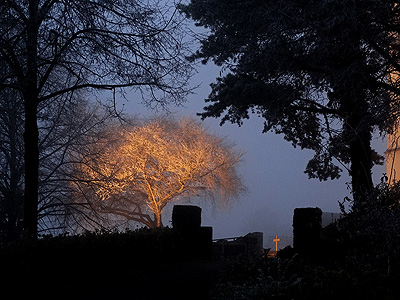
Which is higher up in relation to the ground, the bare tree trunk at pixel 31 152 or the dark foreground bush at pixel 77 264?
the bare tree trunk at pixel 31 152

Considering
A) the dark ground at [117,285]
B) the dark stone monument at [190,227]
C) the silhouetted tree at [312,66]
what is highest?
the silhouetted tree at [312,66]

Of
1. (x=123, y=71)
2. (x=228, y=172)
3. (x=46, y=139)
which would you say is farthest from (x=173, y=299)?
(x=228, y=172)

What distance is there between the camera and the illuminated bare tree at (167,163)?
30078 mm

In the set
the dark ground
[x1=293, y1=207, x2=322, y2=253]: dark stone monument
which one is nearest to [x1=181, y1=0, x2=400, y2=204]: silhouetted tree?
[x1=293, y1=207, x2=322, y2=253]: dark stone monument

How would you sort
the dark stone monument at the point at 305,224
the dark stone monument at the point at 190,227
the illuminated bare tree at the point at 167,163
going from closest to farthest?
1. the dark stone monument at the point at 305,224
2. the dark stone monument at the point at 190,227
3. the illuminated bare tree at the point at 167,163

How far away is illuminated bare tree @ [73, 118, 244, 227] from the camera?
30.1m

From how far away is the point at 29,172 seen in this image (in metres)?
12.1

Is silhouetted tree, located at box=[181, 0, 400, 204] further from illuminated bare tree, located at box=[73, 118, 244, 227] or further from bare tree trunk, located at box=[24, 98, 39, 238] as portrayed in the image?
illuminated bare tree, located at box=[73, 118, 244, 227]

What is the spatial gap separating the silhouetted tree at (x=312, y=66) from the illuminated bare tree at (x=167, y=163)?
33.5 feet

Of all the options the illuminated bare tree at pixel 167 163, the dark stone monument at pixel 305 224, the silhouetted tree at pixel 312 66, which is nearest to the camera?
the silhouetted tree at pixel 312 66

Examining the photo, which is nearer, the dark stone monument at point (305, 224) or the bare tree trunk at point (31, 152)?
the bare tree trunk at point (31, 152)

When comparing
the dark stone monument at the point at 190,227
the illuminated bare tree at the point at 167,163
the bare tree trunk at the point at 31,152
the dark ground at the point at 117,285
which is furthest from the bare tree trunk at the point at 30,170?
the illuminated bare tree at the point at 167,163

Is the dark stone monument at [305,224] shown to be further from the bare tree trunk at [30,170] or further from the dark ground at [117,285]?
the bare tree trunk at [30,170]

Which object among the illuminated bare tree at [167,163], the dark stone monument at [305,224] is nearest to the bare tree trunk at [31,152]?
the dark stone monument at [305,224]
